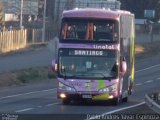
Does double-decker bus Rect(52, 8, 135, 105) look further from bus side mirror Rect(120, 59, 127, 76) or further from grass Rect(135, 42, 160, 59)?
grass Rect(135, 42, 160, 59)

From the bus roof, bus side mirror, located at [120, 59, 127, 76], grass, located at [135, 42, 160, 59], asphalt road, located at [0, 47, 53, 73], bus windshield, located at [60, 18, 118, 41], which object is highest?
the bus roof

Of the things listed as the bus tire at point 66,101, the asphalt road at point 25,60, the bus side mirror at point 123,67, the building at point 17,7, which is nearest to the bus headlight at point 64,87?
the bus tire at point 66,101

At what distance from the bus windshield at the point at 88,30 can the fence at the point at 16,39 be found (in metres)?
48.1

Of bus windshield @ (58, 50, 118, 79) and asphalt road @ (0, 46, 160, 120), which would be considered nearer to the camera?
asphalt road @ (0, 46, 160, 120)

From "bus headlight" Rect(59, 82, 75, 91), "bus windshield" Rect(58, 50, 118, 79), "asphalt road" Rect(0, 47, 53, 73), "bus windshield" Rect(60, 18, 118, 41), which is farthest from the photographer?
"asphalt road" Rect(0, 47, 53, 73)

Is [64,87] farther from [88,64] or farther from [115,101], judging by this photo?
[115,101]

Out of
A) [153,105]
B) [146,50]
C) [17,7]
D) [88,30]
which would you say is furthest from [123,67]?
[17,7]

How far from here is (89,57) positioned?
94.5 ft

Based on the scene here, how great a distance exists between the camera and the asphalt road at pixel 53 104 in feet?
78.3

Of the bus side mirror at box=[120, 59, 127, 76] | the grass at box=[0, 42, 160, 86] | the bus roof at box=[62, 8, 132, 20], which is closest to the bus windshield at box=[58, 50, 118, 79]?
the bus side mirror at box=[120, 59, 127, 76]

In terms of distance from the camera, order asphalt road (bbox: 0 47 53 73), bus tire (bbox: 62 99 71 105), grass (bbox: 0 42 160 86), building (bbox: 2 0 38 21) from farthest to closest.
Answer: building (bbox: 2 0 38 21), asphalt road (bbox: 0 47 53 73), grass (bbox: 0 42 160 86), bus tire (bbox: 62 99 71 105)

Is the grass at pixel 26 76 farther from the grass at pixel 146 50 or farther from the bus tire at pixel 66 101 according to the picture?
the grass at pixel 146 50

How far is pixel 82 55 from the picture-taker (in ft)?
94.5

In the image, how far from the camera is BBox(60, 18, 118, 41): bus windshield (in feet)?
94.5
